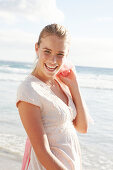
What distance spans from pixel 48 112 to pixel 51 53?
0.38m

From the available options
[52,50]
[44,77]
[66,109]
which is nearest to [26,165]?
[66,109]

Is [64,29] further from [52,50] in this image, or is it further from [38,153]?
[38,153]

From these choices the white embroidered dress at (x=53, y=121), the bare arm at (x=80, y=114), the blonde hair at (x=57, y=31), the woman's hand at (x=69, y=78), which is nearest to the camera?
the white embroidered dress at (x=53, y=121)

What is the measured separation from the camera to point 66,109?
1.92 metres

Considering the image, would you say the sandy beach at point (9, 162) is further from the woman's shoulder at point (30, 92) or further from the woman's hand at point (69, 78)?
the woman's shoulder at point (30, 92)

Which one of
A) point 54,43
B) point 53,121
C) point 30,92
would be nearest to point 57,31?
point 54,43

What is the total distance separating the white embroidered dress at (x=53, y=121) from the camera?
5.91 ft

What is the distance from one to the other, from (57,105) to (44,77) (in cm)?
26

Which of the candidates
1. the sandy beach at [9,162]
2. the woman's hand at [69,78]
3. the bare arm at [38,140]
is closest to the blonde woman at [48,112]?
the bare arm at [38,140]

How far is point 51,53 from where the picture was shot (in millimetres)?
1898

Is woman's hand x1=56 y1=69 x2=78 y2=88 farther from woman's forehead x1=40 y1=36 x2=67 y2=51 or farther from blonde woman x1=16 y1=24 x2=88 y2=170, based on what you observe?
woman's forehead x1=40 y1=36 x2=67 y2=51

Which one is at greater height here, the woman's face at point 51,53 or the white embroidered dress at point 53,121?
the woman's face at point 51,53

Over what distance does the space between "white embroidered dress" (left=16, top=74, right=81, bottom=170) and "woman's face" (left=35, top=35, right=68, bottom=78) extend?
11 centimetres

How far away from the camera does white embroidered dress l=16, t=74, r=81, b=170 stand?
1.80 m
